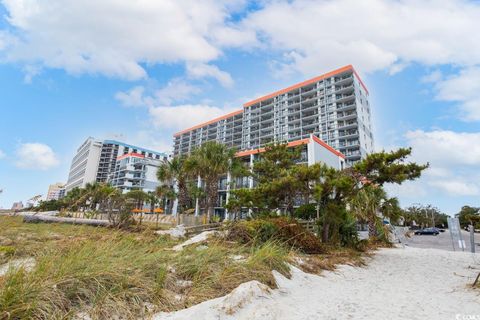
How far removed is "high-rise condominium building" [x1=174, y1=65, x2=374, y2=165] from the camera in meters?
52.9

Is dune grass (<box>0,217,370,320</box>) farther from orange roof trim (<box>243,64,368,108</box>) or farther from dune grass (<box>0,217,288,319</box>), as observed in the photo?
orange roof trim (<box>243,64,368,108</box>)

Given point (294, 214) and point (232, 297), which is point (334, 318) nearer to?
point (232, 297)

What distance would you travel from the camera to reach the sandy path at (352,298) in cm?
376

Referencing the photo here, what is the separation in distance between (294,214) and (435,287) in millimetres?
8186

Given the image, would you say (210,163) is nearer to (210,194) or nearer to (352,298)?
(210,194)

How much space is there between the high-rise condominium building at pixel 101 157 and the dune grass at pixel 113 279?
289ft

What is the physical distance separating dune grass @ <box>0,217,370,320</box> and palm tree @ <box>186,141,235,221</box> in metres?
19.2

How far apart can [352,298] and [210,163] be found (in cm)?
2038

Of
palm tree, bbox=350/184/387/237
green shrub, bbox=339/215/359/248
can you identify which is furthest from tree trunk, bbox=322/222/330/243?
palm tree, bbox=350/184/387/237

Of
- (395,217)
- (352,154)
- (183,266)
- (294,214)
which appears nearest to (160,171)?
(294,214)

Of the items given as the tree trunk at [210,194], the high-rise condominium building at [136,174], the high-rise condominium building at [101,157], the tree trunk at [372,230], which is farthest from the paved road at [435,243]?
the high-rise condominium building at [101,157]

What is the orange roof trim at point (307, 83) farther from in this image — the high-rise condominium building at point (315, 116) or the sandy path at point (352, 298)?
the sandy path at point (352, 298)

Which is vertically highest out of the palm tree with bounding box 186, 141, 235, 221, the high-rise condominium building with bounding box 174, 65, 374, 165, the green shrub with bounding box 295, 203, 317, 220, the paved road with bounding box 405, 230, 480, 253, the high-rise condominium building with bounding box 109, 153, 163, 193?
the high-rise condominium building with bounding box 174, 65, 374, 165

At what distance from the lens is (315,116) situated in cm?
5859
